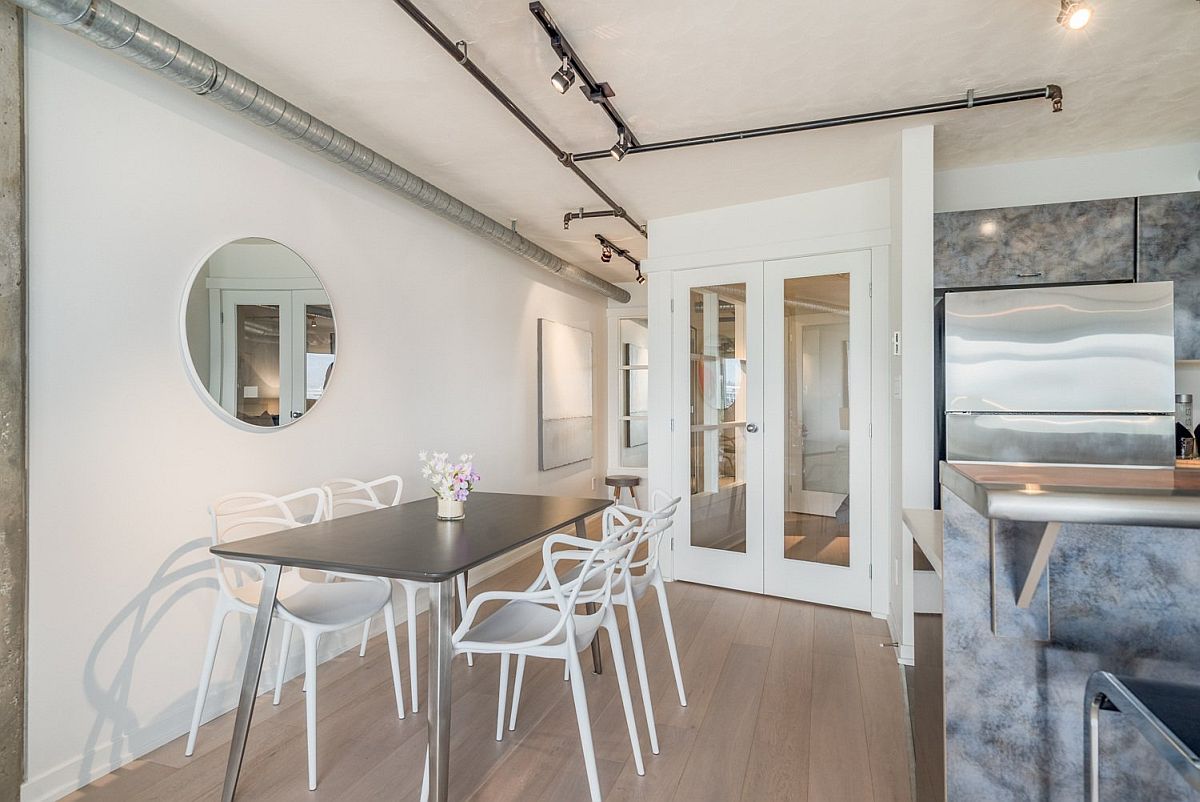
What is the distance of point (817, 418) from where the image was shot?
3.82m

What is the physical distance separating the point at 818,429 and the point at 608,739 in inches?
90.8

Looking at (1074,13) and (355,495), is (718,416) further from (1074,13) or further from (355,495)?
(1074,13)

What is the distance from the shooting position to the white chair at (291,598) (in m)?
2.03

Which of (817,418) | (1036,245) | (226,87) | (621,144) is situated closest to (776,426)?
(817,418)

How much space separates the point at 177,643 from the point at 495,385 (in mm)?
2655

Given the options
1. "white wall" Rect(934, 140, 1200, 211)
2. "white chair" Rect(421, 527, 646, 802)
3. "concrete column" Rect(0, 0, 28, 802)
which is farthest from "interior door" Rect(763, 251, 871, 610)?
"concrete column" Rect(0, 0, 28, 802)

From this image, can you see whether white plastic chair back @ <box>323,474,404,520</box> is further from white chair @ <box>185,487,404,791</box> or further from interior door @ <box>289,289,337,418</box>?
interior door @ <box>289,289,337,418</box>

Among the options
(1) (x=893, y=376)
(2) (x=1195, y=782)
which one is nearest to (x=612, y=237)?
(1) (x=893, y=376)

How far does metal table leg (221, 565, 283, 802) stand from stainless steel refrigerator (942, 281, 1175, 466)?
9.70ft

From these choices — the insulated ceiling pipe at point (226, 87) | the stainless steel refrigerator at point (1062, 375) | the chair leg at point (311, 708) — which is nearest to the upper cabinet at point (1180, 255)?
the stainless steel refrigerator at point (1062, 375)

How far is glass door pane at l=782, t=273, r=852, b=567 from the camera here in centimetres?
373

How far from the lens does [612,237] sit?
4922 mm

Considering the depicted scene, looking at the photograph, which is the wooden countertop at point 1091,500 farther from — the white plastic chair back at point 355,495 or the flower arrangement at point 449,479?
the white plastic chair back at point 355,495

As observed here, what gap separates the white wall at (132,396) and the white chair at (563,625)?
124cm
